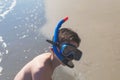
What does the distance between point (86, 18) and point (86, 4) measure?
33.8 inches

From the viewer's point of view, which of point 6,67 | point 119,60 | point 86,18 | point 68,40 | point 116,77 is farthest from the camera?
point 86,18

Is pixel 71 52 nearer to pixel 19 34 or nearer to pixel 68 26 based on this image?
pixel 68 26

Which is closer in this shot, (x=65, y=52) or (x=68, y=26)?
(x=65, y=52)

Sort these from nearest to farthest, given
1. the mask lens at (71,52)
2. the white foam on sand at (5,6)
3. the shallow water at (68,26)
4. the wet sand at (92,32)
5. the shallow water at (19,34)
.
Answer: the mask lens at (71,52), the wet sand at (92,32), the shallow water at (68,26), the shallow water at (19,34), the white foam on sand at (5,6)

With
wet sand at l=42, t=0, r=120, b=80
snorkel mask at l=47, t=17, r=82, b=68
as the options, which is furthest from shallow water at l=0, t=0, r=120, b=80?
snorkel mask at l=47, t=17, r=82, b=68

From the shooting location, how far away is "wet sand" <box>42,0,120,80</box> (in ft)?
16.0

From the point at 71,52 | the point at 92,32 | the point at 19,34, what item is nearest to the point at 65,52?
the point at 71,52

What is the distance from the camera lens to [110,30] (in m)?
6.16

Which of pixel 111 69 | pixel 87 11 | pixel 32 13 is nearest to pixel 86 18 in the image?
pixel 87 11

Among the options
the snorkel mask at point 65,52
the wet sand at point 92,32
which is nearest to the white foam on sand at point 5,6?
the wet sand at point 92,32

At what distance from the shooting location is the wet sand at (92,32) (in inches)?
193

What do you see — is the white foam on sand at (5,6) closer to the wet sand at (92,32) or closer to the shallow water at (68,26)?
the shallow water at (68,26)

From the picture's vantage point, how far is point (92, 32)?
6.24m

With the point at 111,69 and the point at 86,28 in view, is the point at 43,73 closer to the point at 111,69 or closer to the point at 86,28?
the point at 111,69
